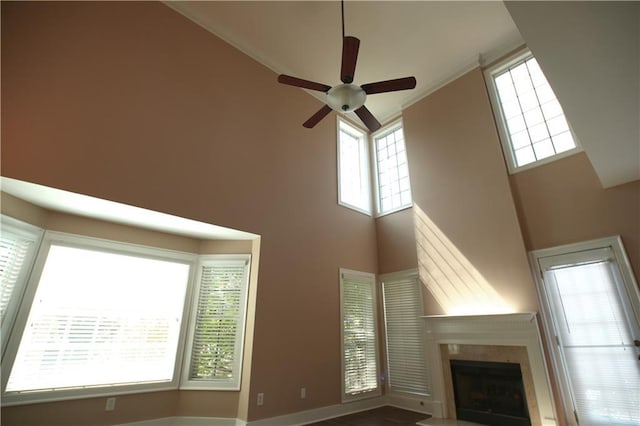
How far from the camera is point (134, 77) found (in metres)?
3.70

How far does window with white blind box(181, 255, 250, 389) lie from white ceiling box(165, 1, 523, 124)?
3.25m

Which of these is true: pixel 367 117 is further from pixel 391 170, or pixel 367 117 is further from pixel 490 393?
pixel 490 393

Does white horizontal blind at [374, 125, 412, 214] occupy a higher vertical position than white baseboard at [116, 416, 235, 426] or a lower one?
higher

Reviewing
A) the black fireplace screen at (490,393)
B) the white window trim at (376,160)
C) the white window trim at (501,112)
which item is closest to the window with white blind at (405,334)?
the black fireplace screen at (490,393)

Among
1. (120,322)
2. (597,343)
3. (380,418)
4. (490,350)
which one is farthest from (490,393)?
(120,322)

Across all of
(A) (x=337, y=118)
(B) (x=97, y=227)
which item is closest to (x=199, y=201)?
(B) (x=97, y=227)

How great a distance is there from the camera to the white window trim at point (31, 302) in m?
3.09

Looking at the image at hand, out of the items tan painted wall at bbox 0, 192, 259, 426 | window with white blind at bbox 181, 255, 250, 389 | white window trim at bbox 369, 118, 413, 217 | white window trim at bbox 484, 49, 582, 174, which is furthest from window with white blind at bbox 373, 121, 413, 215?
window with white blind at bbox 181, 255, 250, 389

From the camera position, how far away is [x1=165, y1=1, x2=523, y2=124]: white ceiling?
4.46 meters

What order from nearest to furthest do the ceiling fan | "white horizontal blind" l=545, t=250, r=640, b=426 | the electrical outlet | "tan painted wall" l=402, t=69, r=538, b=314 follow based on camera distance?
the ceiling fan → "white horizontal blind" l=545, t=250, r=640, b=426 → the electrical outlet → "tan painted wall" l=402, t=69, r=538, b=314

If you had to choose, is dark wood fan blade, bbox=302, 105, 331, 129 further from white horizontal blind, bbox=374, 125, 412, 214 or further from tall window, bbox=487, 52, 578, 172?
tall window, bbox=487, 52, 578, 172

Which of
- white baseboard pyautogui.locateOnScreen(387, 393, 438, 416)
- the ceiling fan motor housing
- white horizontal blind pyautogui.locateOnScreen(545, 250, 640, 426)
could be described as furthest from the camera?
white baseboard pyautogui.locateOnScreen(387, 393, 438, 416)

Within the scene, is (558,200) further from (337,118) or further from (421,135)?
(337,118)

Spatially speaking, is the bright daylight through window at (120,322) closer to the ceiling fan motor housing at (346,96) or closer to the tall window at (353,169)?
the tall window at (353,169)
